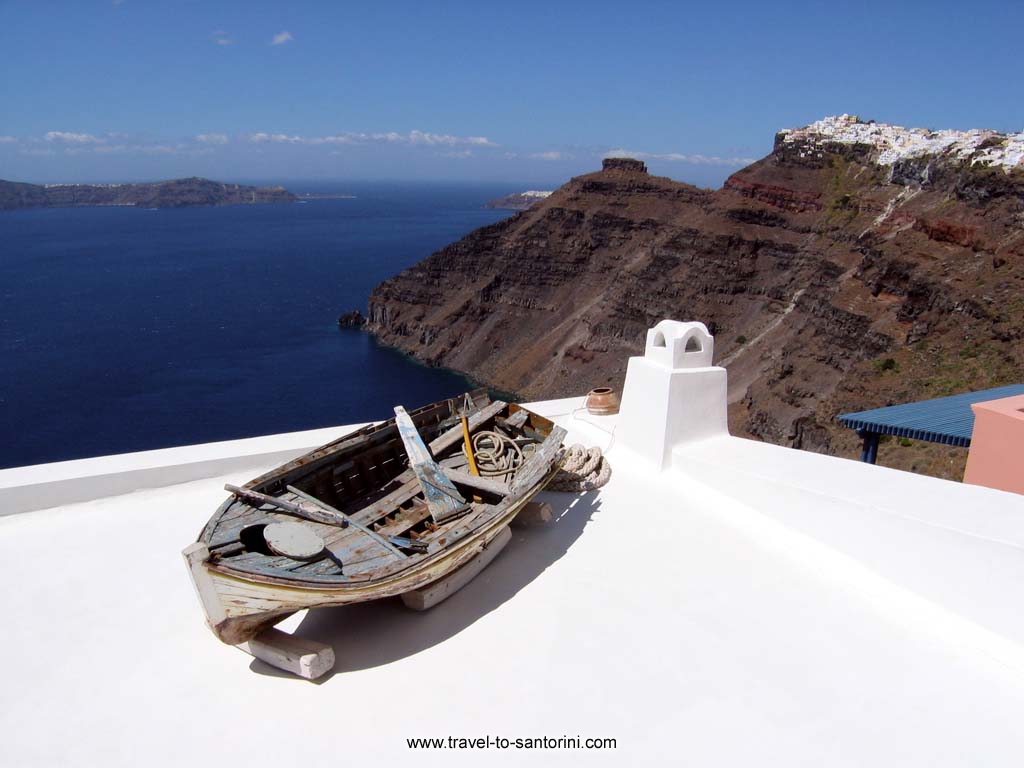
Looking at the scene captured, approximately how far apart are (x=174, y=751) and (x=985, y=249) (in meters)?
45.5

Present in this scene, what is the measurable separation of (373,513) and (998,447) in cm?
573

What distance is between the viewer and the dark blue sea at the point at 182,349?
49.4 metres

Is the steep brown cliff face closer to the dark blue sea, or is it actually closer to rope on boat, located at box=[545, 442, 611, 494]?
the dark blue sea

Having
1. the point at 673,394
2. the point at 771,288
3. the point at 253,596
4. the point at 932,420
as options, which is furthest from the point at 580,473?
the point at 771,288

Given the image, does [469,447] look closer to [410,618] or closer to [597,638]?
[410,618]

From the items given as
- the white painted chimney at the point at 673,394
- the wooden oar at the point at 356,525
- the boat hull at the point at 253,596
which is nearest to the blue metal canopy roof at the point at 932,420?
the white painted chimney at the point at 673,394

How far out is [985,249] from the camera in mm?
38812

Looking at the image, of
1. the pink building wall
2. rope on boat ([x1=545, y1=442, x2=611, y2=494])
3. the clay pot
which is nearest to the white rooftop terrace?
rope on boat ([x1=545, y1=442, x2=611, y2=494])

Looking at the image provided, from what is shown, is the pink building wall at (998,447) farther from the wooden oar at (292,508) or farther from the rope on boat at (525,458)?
the wooden oar at (292,508)

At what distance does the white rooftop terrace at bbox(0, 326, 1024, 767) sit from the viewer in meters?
3.90

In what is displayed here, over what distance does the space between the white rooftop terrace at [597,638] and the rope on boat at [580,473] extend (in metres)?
0.20

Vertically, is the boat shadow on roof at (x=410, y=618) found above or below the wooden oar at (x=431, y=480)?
below

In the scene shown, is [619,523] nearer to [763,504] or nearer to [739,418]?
[763,504]

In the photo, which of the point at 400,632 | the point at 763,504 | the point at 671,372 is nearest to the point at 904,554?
the point at 763,504
